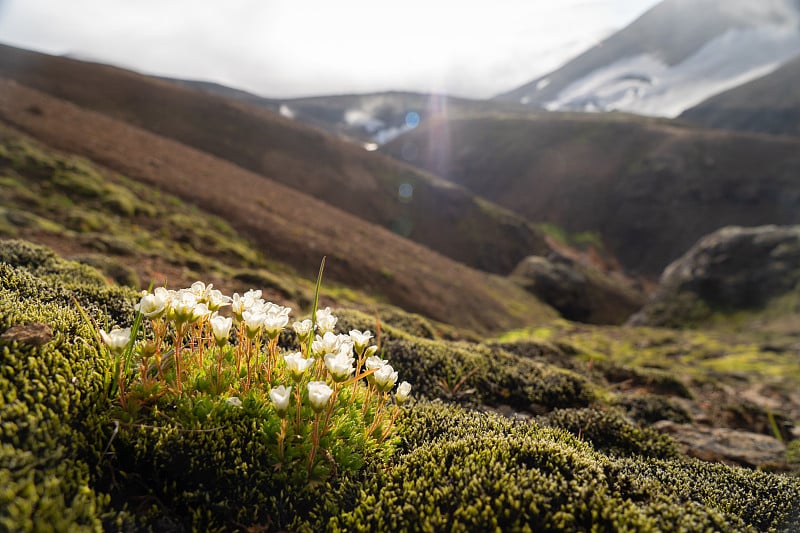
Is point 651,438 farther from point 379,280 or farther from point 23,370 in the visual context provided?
point 379,280

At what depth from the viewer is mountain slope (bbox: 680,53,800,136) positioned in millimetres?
87875

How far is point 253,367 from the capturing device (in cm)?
273

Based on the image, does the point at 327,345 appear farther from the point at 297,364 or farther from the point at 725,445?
the point at 725,445

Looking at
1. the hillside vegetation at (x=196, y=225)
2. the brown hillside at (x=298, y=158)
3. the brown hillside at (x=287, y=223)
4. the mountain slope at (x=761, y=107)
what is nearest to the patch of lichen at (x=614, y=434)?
the hillside vegetation at (x=196, y=225)

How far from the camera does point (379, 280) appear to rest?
59.2ft

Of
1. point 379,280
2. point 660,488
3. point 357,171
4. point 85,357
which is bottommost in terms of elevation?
point 379,280

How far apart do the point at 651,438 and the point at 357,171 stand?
4020cm

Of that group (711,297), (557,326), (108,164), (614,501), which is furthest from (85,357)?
(711,297)

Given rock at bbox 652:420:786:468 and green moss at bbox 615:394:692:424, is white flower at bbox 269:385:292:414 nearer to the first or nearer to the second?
rock at bbox 652:420:786:468

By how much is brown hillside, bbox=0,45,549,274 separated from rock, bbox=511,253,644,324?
424 centimetres

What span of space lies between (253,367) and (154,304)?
79 centimetres

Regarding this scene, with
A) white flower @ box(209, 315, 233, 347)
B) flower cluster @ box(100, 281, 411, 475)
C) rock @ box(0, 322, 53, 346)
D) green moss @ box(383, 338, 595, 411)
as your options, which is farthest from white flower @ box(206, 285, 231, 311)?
green moss @ box(383, 338, 595, 411)

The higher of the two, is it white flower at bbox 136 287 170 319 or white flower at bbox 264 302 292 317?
white flower at bbox 136 287 170 319

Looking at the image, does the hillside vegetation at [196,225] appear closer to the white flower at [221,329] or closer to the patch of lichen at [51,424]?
the patch of lichen at [51,424]
